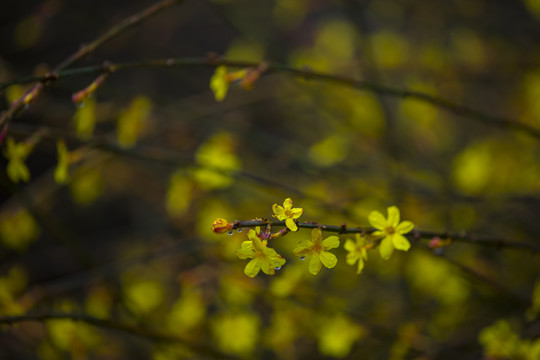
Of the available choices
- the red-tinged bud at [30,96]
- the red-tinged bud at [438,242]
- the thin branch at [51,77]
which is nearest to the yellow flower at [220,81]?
the thin branch at [51,77]

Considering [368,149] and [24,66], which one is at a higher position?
[24,66]

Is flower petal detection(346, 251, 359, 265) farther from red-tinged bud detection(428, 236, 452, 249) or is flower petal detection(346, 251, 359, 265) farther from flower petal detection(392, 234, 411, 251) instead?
red-tinged bud detection(428, 236, 452, 249)

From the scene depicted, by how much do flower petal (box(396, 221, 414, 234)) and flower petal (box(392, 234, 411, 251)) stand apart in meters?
0.02

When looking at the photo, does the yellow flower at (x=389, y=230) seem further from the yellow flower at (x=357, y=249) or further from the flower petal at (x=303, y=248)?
the flower petal at (x=303, y=248)

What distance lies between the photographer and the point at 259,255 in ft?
3.26

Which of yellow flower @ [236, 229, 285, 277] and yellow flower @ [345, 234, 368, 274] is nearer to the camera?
yellow flower @ [236, 229, 285, 277]

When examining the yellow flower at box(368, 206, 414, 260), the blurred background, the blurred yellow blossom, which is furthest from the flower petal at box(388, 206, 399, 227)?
the blurred yellow blossom

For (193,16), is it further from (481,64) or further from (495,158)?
(495,158)

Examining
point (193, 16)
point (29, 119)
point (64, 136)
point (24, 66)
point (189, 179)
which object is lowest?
point (64, 136)

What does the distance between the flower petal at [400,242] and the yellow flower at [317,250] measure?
0.47ft

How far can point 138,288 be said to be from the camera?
8.67 ft

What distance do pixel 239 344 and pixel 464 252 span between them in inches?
47.2

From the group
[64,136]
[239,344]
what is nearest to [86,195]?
[64,136]

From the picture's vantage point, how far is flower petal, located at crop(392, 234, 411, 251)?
41.0 inches
